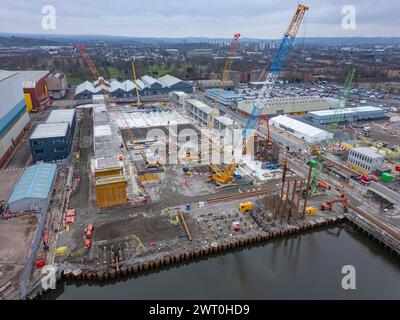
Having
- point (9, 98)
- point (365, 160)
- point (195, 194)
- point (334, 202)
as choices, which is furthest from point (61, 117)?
point (365, 160)

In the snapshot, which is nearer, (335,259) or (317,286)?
(317,286)

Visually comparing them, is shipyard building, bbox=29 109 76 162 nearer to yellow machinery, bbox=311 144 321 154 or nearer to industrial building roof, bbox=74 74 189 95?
yellow machinery, bbox=311 144 321 154

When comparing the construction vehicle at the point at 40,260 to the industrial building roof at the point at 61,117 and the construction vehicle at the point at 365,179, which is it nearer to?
the industrial building roof at the point at 61,117

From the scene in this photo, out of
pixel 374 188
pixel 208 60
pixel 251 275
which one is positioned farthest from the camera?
pixel 208 60

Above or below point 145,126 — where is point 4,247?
below

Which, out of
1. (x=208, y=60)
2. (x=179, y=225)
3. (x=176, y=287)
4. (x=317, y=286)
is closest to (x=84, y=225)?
(x=179, y=225)

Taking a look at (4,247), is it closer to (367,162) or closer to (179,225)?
(179,225)

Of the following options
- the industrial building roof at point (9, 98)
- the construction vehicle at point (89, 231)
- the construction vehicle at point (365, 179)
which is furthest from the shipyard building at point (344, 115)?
the industrial building roof at point (9, 98)
